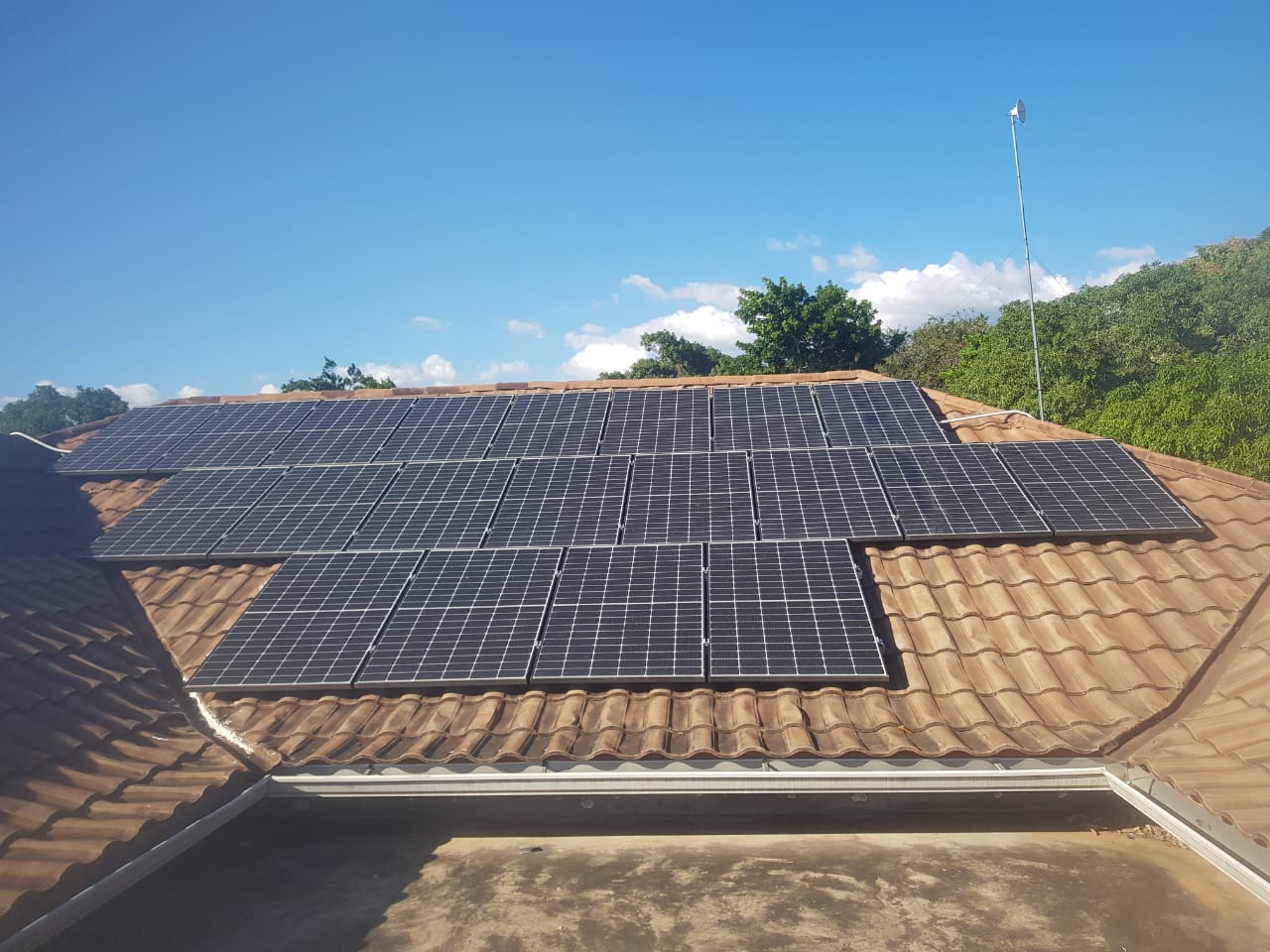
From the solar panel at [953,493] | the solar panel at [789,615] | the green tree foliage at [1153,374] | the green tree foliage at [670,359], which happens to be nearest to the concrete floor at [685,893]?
the solar panel at [789,615]

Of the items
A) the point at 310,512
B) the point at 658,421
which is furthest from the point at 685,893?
the point at 658,421

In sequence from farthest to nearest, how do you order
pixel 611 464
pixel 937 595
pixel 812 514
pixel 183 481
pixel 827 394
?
pixel 827 394
pixel 183 481
pixel 611 464
pixel 812 514
pixel 937 595

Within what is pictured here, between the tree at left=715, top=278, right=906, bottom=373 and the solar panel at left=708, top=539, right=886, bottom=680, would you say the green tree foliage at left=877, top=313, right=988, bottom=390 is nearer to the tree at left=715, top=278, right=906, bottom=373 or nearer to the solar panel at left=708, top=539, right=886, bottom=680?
the tree at left=715, top=278, right=906, bottom=373

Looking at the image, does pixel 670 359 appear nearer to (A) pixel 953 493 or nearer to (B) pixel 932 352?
(B) pixel 932 352

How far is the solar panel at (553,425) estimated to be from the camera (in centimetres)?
1387

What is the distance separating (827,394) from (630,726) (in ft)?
31.0

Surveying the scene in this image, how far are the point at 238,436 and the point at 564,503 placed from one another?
26.9 feet

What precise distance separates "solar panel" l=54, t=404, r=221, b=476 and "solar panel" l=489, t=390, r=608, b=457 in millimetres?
7065

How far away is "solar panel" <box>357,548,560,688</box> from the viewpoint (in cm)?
874

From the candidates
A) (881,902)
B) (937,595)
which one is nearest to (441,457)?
(937,595)

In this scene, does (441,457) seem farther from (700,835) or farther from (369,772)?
(700,835)

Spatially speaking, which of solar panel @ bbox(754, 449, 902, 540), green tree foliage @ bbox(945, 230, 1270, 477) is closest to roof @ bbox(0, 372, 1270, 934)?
solar panel @ bbox(754, 449, 902, 540)

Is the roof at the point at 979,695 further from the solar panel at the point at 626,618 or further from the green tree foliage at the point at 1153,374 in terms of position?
the green tree foliage at the point at 1153,374

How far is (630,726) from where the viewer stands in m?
7.82
